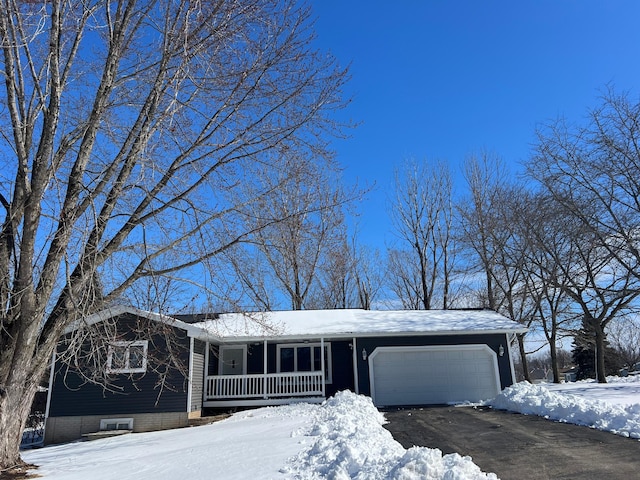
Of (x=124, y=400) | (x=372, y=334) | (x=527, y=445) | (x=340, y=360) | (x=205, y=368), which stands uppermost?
(x=372, y=334)

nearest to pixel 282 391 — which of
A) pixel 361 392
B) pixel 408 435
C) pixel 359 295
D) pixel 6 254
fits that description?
pixel 361 392

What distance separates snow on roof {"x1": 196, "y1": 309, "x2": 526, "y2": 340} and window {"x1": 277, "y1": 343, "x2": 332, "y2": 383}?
2.61 ft

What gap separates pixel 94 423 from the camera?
45.6 feet

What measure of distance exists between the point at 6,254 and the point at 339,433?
19.8 feet

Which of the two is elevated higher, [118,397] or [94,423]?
[118,397]

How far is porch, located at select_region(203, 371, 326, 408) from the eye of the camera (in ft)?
51.6

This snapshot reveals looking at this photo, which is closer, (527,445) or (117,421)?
(527,445)

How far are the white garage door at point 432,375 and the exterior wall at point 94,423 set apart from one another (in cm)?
658

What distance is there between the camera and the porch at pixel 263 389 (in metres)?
15.7

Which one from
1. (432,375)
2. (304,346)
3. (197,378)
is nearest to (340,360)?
(304,346)

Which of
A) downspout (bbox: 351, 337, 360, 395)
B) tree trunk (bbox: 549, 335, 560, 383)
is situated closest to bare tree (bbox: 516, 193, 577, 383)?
tree trunk (bbox: 549, 335, 560, 383)

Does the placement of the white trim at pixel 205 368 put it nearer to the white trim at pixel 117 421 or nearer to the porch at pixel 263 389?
the porch at pixel 263 389

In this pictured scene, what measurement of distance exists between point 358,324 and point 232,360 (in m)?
4.88

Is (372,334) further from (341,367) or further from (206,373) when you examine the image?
(206,373)
